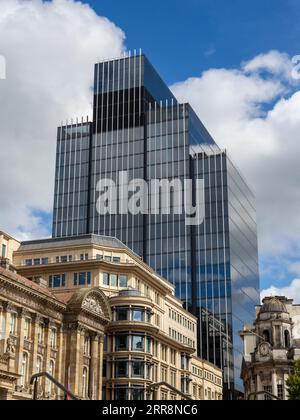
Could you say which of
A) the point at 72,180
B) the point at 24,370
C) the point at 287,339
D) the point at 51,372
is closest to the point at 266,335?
the point at 287,339

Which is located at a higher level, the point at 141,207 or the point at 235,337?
the point at 141,207

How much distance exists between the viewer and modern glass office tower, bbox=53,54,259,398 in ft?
A: 510

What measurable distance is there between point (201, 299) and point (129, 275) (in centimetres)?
5467

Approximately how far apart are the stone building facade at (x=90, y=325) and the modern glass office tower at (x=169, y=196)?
2516 centimetres

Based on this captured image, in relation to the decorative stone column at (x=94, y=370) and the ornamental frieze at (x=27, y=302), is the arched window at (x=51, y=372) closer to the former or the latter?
the ornamental frieze at (x=27, y=302)

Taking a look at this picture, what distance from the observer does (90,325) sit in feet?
285

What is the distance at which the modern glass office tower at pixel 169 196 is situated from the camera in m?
155

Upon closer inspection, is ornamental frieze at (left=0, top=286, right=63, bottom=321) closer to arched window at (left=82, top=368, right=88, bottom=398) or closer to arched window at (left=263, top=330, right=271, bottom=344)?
arched window at (left=82, top=368, right=88, bottom=398)

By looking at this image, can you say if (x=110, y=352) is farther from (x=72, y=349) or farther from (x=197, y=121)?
(x=197, y=121)

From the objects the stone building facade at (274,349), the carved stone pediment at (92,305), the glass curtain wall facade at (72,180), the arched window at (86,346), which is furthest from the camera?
the glass curtain wall facade at (72,180)

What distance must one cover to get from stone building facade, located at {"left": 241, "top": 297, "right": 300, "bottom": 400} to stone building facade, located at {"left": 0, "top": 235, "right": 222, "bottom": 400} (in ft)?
39.0

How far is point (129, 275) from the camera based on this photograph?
10356 cm

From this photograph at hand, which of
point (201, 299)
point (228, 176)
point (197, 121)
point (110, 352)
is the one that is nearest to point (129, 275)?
point (110, 352)

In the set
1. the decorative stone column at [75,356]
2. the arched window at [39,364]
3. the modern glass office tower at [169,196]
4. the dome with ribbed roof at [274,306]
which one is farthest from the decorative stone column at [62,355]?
the modern glass office tower at [169,196]
